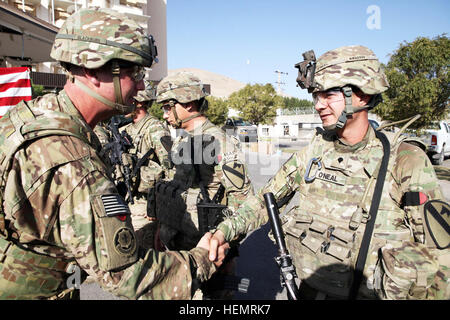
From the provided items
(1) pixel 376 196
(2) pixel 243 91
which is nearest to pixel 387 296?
(1) pixel 376 196

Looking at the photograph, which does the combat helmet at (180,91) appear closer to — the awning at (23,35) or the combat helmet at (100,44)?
the combat helmet at (100,44)

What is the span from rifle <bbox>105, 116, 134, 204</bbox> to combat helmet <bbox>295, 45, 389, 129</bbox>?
323cm

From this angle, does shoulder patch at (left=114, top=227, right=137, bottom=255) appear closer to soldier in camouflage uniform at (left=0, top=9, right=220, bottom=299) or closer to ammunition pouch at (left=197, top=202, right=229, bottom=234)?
soldier in camouflage uniform at (left=0, top=9, right=220, bottom=299)

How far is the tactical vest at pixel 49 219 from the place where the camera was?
1.33 meters

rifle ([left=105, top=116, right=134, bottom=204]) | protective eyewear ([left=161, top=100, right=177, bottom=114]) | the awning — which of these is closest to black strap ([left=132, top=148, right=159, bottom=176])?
rifle ([left=105, top=116, right=134, bottom=204])

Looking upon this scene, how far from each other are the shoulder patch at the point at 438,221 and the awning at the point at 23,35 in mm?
7102

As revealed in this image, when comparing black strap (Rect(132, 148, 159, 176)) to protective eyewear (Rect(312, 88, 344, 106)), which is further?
black strap (Rect(132, 148, 159, 176))

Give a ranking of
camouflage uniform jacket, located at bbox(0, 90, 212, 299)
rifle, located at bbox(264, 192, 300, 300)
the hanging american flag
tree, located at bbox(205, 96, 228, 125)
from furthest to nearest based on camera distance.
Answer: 1. tree, located at bbox(205, 96, 228, 125)
2. the hanging american flag
3. rifle, located at bbox(264, 192, 300, 300)
4. camouflage uniform jacket, located at bbox(0, 90, 212, 299)

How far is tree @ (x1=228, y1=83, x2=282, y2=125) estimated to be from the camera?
2470cm

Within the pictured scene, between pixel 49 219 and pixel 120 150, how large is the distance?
363 centimetres

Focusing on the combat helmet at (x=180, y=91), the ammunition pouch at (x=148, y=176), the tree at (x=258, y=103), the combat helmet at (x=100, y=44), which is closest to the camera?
the combat helmet at (x=100, y=44)

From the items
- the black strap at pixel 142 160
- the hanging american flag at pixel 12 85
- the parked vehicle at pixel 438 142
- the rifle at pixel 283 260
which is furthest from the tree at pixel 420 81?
the hanging american flag at pixel 12 85

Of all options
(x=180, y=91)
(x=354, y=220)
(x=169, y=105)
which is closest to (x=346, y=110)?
(x=354, y=220)

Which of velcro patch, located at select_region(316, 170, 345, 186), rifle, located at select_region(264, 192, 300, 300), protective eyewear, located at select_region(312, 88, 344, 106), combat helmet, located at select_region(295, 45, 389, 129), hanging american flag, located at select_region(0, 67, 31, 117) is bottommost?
rifle, located at select_region(264, 192, 300, 300)
